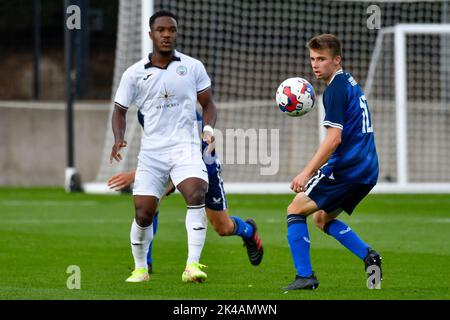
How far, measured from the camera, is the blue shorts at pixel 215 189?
10.0m

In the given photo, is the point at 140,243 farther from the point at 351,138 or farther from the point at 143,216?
the point at 351,138

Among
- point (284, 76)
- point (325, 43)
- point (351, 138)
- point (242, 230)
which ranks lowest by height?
point (242, 230)

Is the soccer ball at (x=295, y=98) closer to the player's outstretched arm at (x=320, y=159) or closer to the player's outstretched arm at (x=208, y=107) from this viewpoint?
the player's outstretched arm at (x=320, y=159)

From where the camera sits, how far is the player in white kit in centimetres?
931

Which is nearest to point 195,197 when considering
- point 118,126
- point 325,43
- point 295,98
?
point 118,126

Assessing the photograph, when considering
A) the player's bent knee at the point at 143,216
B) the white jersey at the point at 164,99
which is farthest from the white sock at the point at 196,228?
the white jersey at the point at 164,99

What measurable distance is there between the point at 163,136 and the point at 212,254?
2565mm

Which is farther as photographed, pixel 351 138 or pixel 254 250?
pixel 254 250

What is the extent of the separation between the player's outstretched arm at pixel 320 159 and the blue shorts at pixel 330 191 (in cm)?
34

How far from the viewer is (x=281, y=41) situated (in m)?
25.7

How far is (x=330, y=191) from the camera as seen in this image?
8.61 m

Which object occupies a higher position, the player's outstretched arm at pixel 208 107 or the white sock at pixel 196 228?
the player's outstretched arm at pixel 208 107

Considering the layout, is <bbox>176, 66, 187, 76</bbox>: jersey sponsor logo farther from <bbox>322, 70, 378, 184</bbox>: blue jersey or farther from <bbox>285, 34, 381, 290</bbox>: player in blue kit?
<bbox>322, 70, 378, 184</bbox>: blue jersey
